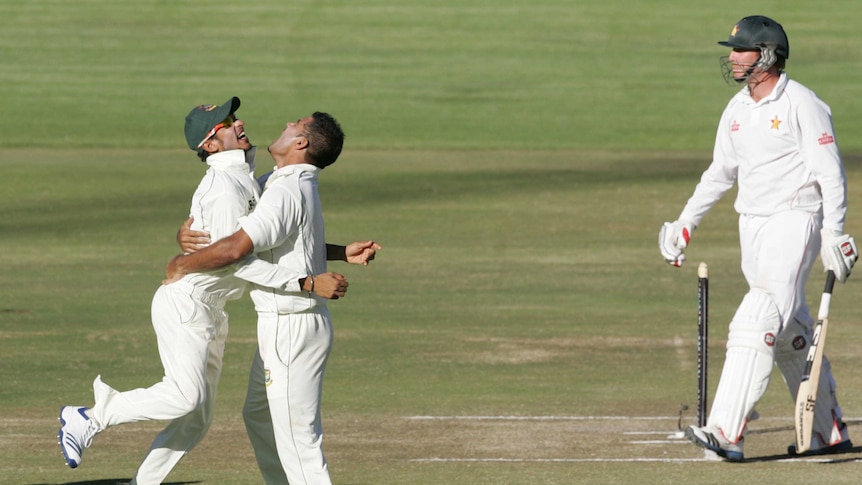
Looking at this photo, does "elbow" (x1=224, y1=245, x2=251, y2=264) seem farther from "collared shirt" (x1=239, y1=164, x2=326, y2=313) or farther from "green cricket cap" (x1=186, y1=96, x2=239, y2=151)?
"green cricket cap" (x1=186, y1=96, x2=239, y2=151)

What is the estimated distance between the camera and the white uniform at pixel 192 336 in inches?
299

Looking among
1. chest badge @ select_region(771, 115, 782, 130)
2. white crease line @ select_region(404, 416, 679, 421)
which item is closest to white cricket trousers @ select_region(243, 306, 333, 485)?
chest badge @ select_region(771, 115, 782, 130)

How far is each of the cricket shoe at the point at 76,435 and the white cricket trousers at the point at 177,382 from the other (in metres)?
0.05

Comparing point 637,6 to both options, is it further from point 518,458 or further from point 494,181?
point 518,458

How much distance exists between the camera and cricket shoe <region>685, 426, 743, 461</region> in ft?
29.1

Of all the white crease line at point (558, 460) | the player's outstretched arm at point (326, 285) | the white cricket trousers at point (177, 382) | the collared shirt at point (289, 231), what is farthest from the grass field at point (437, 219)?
the player's outstretched arm at point (326, 285)

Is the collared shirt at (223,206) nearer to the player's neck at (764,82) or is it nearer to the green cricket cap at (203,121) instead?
the green cricket cap at (203,121)

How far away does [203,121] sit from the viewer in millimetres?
7793

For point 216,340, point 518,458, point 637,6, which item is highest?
point 637,6

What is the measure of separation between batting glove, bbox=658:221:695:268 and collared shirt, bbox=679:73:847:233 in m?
0.33

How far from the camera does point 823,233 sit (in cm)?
898

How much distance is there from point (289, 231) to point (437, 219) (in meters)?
14.5

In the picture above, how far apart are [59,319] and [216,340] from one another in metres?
7.25

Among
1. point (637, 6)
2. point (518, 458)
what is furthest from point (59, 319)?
point (637, 6)
